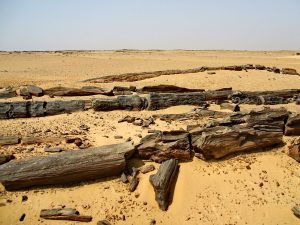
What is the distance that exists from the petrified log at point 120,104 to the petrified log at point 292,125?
4478 mm

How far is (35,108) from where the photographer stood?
9781 millimetres

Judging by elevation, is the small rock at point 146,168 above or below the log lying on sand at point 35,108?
below

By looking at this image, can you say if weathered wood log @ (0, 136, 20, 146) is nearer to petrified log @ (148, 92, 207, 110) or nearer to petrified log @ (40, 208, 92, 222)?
petrified log @ (40, 208, 92, 222)

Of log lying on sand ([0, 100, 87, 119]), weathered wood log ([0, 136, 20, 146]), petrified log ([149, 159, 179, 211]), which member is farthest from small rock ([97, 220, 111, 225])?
log lying on sand ([0, 100, 87, 119])

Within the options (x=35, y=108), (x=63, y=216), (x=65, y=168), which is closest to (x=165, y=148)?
(x=65, y=168)

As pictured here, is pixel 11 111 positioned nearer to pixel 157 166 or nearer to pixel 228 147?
pixel 157 166

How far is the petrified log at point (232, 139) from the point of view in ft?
22.8

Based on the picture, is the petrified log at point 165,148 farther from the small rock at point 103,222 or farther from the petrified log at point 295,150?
the petrified log at point 295,150

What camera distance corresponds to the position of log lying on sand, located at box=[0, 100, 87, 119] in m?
9.55

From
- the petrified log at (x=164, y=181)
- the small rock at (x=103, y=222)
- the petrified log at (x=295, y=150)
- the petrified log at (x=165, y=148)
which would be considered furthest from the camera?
the petrified log at (x=295, y=150)

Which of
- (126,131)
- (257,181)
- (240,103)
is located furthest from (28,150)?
(240,103)

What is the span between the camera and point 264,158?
23.5 feet

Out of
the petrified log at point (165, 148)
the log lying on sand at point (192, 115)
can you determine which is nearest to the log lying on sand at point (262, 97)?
the log lying on sand at point (192, 115)

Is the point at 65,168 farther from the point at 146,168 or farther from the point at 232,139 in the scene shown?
the point at 232,139
